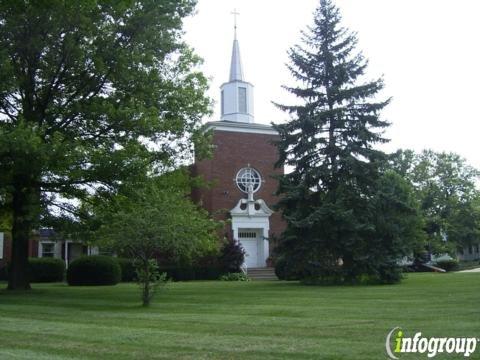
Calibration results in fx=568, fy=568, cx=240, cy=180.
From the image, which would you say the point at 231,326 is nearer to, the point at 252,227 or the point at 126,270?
the point at 126,270

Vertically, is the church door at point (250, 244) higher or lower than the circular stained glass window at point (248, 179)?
lower

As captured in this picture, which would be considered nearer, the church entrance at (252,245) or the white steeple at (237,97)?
the church entrance at (252,245)

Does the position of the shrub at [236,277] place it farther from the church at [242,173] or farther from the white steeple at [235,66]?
the white steeple at [235,66]

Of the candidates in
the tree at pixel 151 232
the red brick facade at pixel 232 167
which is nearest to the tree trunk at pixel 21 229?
the tree at pixel 151 232

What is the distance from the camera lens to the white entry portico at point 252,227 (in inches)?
1336

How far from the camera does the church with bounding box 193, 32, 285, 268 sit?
33906 millimetres

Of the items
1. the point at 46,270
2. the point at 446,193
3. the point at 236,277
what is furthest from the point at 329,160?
the point at 446,193

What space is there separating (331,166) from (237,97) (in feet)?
46.1

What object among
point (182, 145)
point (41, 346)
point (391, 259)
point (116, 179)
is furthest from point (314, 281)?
point (41, 346)

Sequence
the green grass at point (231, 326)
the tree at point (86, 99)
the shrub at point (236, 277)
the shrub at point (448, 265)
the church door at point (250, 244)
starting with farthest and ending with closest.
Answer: the shrub at point (448, 265) → the church door at point (250, 244) → the shrub at point (236, 277) → the tree at point (86, 99) → the green grass at point (231, 326)

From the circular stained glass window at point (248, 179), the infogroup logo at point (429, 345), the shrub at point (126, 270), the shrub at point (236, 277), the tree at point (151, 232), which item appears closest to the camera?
the infogroup logo at point (429, 345)

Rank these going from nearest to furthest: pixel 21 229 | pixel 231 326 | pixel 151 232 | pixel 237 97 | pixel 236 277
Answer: pixel 231 326 < pixel 151 232 < pixel 21 229 < pixel 236 277 < pixel 237 97

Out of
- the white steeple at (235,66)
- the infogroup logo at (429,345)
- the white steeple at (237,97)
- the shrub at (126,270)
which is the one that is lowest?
the infogroup logo at (429,345)

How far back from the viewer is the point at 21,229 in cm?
1773
